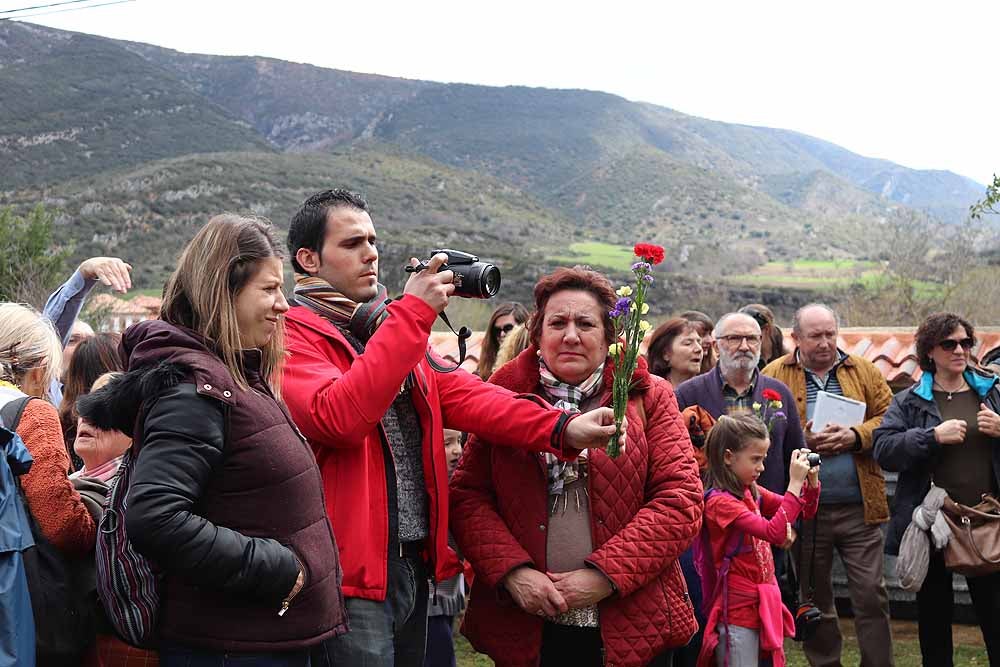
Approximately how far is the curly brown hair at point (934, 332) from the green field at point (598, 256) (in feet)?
137

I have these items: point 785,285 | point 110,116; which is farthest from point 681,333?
point 110,116

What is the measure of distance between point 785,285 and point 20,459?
52.0 meters

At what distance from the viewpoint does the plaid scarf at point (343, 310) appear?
2.89 meters

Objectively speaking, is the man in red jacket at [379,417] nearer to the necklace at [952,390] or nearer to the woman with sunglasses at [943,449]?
the woman with sunglasses at [943,449]

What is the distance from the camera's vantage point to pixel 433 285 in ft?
8.77

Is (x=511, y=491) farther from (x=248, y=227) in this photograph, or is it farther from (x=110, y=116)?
(x=110, y=116)

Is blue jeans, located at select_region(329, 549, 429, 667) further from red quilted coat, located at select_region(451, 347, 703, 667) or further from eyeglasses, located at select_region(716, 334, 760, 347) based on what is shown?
eyeglasses, located at select_region(716, 334, 760, 347)

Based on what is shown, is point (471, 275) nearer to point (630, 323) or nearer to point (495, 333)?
point (630, 323)

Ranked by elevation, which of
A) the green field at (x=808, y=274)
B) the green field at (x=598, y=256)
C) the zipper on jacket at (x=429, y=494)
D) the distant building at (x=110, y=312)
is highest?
the zipper on jacket at (x=429, y=494)

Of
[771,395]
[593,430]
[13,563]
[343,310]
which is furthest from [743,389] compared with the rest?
[13,563]

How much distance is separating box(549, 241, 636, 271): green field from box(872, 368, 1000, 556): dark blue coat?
41843 mm

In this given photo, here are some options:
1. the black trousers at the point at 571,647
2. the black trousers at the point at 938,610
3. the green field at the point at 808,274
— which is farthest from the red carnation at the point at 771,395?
the green field at the point at 808,274

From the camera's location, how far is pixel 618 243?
6456 cm

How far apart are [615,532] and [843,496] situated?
113 inches
